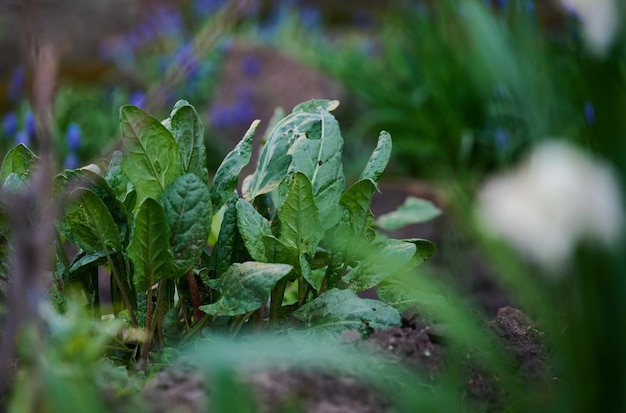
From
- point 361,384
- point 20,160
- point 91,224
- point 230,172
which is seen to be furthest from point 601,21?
point 20,160

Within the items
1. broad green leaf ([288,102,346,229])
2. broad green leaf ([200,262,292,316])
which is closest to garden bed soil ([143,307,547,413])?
broad green leaf ([200,262,292,316])

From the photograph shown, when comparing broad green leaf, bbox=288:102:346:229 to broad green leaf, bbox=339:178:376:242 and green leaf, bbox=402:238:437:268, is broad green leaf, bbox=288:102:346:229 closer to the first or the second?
broad green leaf, bbox=339:178:376:242

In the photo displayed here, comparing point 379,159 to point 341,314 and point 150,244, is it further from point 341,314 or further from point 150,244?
point 150,244

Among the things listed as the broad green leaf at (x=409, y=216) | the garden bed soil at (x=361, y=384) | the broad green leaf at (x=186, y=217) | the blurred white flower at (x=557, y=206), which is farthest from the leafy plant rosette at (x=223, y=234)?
the blurred white flower at (x=557, y=206)

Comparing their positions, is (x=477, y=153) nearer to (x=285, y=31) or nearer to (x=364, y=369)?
(x=285, y=31)

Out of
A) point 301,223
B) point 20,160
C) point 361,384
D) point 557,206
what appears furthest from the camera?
point 20,160

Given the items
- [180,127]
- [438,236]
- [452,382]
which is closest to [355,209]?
[180,127]

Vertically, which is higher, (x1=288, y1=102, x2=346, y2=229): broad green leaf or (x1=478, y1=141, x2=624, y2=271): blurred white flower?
(x1=478, y1=141, x2=624, y2=271): blurred white flower
